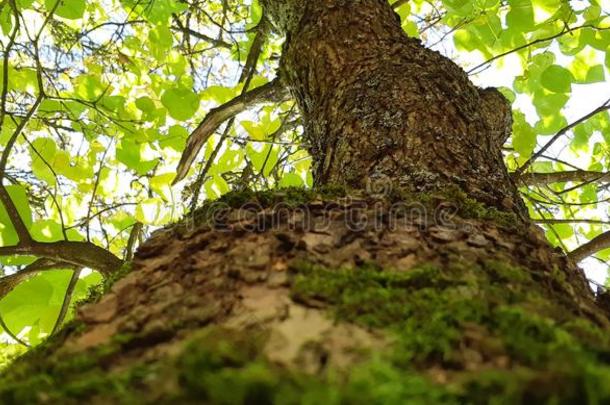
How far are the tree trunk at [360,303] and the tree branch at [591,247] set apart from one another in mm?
735

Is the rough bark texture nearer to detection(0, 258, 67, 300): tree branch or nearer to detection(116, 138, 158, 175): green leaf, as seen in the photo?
detection(116, 138, 158, 175): green leaf

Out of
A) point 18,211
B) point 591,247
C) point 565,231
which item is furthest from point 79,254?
point 565,231

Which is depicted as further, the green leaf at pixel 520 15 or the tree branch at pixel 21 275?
the green leaf at pixel 520 15

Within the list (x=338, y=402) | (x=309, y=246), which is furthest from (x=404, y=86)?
(x=338, y=402)

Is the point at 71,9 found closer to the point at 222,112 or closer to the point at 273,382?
the point at 222,112

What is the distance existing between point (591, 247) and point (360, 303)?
1482 mm

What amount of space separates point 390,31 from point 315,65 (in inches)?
10.3

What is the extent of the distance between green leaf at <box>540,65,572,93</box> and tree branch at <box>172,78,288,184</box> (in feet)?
3.53

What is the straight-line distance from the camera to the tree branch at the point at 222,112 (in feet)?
7.43

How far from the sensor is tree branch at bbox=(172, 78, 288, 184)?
226 centimetres

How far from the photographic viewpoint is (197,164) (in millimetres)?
3033

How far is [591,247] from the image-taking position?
1.82 meters

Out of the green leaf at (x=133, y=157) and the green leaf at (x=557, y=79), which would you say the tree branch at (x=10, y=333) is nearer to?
the green leaf at (x=133, y=157)

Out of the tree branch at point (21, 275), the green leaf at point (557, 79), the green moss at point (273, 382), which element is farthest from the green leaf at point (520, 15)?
the green moss at point (273, 382)
